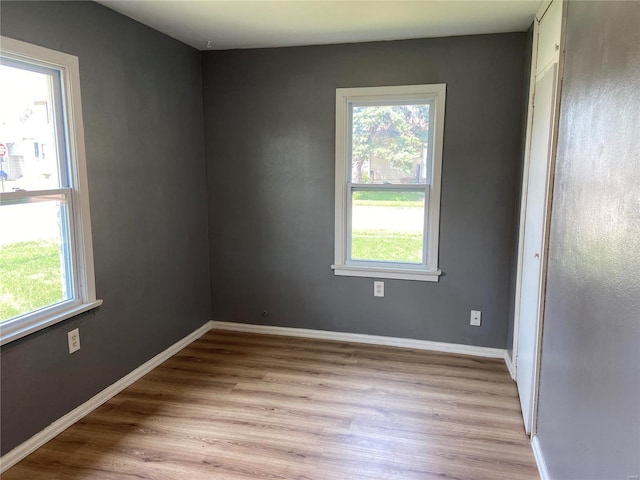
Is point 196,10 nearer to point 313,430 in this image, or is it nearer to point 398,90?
point 398,90

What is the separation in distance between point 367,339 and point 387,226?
96cm

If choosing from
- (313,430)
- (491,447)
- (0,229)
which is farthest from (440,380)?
(0,229)

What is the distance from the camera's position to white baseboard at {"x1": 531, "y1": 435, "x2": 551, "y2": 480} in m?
1.98

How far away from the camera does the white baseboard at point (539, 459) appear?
1983mm

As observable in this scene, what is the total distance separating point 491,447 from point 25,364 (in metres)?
2.39

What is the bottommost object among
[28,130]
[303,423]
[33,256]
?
[303,423]

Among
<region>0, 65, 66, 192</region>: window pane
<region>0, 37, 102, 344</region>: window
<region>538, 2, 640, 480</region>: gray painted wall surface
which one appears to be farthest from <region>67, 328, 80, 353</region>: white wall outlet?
<region>538, 2, 640, 480</region>: gray painted wall surface

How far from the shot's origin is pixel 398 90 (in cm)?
324

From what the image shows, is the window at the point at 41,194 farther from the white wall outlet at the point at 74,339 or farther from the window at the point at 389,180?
the window at the point at 389,180

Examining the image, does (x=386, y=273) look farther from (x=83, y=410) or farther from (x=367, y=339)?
(x=83, y=410)

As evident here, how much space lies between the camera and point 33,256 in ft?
7.47

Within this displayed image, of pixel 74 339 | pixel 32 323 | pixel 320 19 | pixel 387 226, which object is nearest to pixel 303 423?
pixel 74 339

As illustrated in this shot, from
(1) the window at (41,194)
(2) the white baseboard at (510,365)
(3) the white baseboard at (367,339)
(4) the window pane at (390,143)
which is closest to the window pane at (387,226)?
(4) the window pane at (390,143)

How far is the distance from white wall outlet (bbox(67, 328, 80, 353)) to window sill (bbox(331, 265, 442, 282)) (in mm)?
1887
